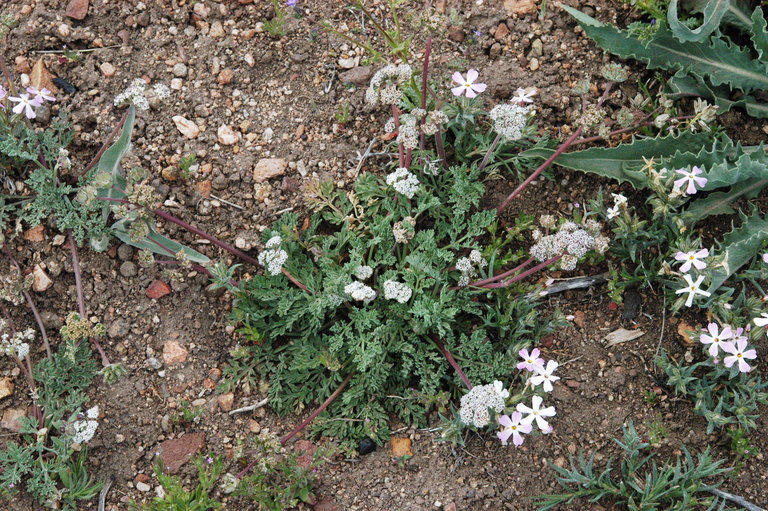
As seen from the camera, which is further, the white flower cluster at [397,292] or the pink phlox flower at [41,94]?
the pink phlox flower at [41,94]

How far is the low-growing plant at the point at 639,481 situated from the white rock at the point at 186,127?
2945 millimetres

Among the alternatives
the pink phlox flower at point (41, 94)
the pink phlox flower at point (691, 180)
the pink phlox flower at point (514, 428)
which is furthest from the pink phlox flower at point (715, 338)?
the pink phlox flower at point (41, 94)

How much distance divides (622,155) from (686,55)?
2.72 feet

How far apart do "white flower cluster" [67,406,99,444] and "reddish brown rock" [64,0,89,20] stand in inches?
101

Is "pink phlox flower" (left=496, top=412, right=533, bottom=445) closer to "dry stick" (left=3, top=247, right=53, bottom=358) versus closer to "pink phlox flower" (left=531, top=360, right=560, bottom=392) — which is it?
"pink phlox flower" (left=531, top=360, right=560, bottom=392)

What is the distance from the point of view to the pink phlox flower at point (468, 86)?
4.12 metres

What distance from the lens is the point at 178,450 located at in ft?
12.9

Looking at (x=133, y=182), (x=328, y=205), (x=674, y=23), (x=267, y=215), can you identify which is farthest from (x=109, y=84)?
Answer: (x=674, y=23)

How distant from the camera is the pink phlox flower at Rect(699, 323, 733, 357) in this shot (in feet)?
12.5

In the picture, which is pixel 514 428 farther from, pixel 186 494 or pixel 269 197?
pixel 269 197

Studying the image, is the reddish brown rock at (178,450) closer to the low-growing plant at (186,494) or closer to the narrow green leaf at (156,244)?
the low-growing plant at (186,494)

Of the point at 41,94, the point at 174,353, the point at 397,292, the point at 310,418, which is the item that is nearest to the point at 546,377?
the point at 397,292

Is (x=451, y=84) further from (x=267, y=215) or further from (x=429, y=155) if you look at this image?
(x=267, y=215)

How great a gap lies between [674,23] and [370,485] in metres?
3.17
